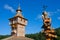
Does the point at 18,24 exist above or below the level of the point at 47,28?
above

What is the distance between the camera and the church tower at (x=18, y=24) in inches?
2218

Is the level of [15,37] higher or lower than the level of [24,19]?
lower

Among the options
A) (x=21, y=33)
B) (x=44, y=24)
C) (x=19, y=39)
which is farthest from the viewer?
(x=21, y=33)

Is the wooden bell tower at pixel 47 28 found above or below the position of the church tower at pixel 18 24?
below

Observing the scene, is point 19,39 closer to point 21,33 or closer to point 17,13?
point 21,33

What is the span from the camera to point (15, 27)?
5744 centimetres

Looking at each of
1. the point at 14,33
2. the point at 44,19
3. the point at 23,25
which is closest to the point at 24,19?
the point at 23,25

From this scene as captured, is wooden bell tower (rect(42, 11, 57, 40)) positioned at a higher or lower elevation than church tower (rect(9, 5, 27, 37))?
lower

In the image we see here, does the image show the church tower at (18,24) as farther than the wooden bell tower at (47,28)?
Yes

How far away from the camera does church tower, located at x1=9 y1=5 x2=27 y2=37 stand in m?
56.3

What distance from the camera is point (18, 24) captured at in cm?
5684

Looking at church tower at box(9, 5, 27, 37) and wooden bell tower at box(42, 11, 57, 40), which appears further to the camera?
church tower at box(9, 5, 27, 37)

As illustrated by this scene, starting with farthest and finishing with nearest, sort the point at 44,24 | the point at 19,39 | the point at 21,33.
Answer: the point at 21,33 < the point at 19,39 < the point at 44,24

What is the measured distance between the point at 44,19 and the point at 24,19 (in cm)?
5196
